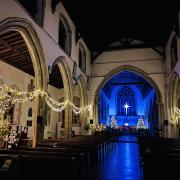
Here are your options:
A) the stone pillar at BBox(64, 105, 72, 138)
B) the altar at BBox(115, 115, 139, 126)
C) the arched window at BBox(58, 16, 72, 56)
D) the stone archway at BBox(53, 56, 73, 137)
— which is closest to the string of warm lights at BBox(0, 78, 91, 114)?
the stone pillar at BBox(64, 105, 72, 138)

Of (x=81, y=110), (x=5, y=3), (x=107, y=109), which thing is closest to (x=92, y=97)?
(x=81, y=110)

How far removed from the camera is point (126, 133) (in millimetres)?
27438

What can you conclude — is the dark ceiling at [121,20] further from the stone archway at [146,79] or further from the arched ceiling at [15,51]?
the arched ceiling at [15,51]

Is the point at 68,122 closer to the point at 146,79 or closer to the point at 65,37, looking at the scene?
the point at 65,37

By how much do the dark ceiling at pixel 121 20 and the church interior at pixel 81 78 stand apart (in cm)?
7

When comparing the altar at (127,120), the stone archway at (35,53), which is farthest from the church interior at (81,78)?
the altar at (127,120)

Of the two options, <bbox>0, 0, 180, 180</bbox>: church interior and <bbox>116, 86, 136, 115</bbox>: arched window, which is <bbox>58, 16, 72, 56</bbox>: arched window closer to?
<bbox>0, 0, 180, 180</bbox>: church interior

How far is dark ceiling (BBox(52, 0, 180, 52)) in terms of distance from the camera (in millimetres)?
12320

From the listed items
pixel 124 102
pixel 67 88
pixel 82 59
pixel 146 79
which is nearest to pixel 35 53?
pixel 67 88

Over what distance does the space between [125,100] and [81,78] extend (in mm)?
18101

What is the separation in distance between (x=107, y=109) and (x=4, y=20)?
2556cm

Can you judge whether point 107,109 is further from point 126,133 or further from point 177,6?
point 177,6

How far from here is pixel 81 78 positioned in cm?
1557

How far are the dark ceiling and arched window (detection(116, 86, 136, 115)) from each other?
52.2ft
